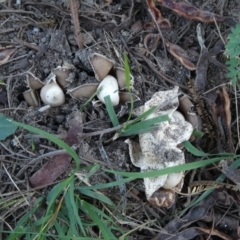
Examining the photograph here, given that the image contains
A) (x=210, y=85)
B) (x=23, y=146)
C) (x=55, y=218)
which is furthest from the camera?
(x=210, y=85)

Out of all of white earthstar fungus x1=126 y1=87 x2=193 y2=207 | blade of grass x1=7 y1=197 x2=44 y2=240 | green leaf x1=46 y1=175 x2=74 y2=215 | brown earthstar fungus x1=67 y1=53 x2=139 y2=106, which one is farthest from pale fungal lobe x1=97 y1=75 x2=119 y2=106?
blade of grass x1=7 y1=197 x2=44 y2=240

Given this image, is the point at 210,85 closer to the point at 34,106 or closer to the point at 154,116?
the point at 154,116

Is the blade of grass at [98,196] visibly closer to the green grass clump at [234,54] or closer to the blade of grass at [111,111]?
the blade of grass at [111,111]

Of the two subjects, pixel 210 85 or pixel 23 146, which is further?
pixel 210 85

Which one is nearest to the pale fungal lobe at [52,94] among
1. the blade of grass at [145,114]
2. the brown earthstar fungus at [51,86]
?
the brown earthstar fungus at [51,86]

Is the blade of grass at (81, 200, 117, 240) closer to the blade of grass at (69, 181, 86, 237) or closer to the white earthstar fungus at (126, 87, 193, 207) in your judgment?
the blade of grass at (69, 181, 86, 237)

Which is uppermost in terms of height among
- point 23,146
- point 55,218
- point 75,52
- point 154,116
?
point 75,52

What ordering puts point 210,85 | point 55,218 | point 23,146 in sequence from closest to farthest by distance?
point 55,218, point 23,146, point 210,85

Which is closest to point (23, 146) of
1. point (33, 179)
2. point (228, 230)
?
point (33, 179)
